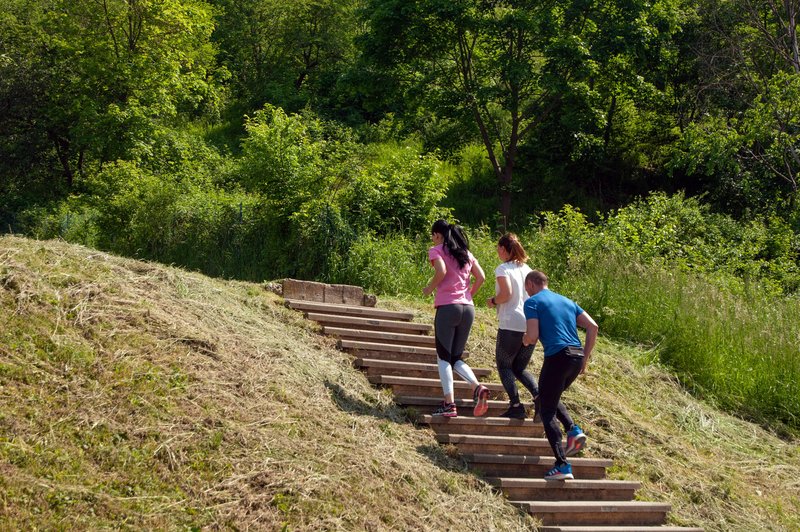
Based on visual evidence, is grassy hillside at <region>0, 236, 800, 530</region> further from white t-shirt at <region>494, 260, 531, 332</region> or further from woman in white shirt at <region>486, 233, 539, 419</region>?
white t-shirt at <region>494, 260, 531, 332</region>

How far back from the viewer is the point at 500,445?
29.6 ft

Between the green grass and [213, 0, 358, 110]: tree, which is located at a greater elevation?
[213, 0, 358, 110]: tree

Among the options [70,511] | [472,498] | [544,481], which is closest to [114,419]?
[70,511]

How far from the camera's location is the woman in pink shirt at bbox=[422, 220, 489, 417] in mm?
8867

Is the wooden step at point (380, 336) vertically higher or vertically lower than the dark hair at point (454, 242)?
lower

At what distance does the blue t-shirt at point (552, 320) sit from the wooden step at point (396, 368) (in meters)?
2.27

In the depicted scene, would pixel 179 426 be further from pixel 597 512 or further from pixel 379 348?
pixel 597 512

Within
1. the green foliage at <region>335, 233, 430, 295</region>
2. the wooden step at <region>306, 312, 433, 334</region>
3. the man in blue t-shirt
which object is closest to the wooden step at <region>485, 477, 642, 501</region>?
the man in blue t-shirt

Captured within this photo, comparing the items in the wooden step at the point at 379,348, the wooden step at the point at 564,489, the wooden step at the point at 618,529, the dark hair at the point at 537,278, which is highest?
the dark hair at the point at 537,278

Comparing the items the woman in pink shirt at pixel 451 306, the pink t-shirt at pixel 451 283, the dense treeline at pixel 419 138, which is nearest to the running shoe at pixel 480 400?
the woman in pink shirt at pixel 451 306

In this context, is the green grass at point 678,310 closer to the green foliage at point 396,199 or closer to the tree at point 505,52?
the green foliage at point 396,199

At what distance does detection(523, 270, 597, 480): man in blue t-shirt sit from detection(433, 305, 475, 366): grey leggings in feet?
2.58

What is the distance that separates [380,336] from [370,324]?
338 millimetres

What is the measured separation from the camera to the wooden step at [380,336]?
10695mm
